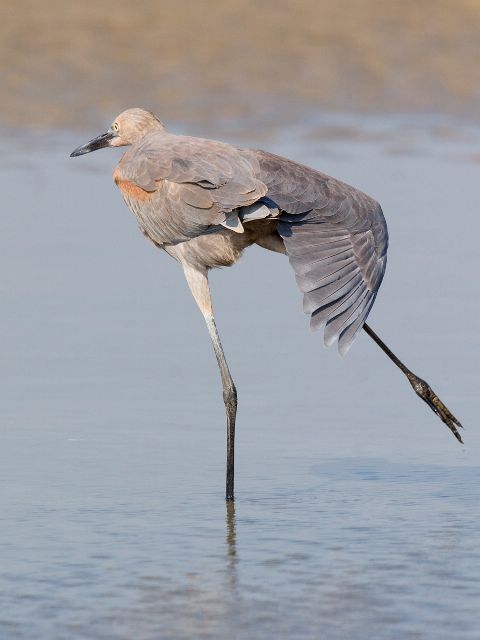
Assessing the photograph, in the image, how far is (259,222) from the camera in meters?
7.14

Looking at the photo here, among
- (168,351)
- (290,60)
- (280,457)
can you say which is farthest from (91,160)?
(280,457)

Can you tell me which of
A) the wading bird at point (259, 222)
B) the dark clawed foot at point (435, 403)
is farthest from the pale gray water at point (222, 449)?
the wading bird at point (259, 222)

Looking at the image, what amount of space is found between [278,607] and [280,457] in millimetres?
1782

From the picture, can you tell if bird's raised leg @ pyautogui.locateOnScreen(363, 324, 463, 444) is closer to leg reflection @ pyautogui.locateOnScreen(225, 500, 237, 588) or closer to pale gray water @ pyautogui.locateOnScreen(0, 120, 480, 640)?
pale gray water @ pyautogui.locateOnScreen(0, 120, 480, 640)

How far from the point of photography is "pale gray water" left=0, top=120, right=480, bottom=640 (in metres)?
5.55

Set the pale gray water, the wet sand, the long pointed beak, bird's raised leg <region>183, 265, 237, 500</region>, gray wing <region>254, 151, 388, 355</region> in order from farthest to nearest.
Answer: the wet sand → the long pointed beak → bird's raised leg <region>183, 265, 237, 500</region> → gray wing <region>254, 151, 388, 355</region> → the pale gray water

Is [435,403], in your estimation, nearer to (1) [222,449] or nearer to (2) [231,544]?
(1) [222,449]

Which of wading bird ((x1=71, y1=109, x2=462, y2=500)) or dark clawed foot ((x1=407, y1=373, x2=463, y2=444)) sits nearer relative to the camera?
wading bird ((x1=71, y1=109, x2=462, y2=500))

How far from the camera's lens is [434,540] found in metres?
6.23

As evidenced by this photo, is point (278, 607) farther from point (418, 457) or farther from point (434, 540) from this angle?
point (418, 457)

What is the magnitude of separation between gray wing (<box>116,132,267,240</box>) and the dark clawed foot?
3.96 ft

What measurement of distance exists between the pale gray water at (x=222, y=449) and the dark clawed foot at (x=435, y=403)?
4.8 inches

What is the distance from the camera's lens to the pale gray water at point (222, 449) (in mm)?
5551

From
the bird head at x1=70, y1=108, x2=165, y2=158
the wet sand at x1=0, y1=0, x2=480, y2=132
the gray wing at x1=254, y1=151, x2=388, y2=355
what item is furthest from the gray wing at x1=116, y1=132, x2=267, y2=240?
the wet sand at x1=0, y1=0, x2=480, y2=132
